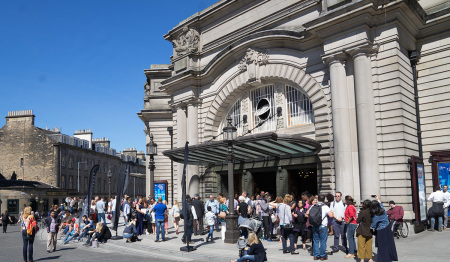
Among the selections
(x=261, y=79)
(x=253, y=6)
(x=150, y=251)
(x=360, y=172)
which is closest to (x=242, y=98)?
(x=261, y=79)

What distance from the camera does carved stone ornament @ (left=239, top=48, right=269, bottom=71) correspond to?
2183 centimetres

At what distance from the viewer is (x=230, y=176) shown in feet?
49.8

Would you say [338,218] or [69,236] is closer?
[338,218]

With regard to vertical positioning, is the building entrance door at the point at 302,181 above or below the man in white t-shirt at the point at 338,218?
above

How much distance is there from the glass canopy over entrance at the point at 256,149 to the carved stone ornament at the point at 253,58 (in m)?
5.01

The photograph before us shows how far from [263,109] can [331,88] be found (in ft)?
16.9

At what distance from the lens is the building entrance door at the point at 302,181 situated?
21031mm

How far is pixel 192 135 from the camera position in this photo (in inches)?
1000

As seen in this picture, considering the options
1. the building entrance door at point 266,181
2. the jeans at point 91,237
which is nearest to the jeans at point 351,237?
the jeans at point 91,237

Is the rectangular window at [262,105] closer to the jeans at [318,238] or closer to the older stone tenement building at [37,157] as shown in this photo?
the jeans at [318,238]

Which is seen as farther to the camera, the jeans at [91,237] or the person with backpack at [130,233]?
the person with backpack at [130,233]

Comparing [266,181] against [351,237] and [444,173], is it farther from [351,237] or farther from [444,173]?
[351,237]

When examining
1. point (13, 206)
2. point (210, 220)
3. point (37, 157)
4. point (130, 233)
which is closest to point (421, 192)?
point (210, 220)

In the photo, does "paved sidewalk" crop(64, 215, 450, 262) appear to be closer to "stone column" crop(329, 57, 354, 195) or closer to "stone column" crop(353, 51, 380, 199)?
"stone column" crop(353, 51, 380, 199)
